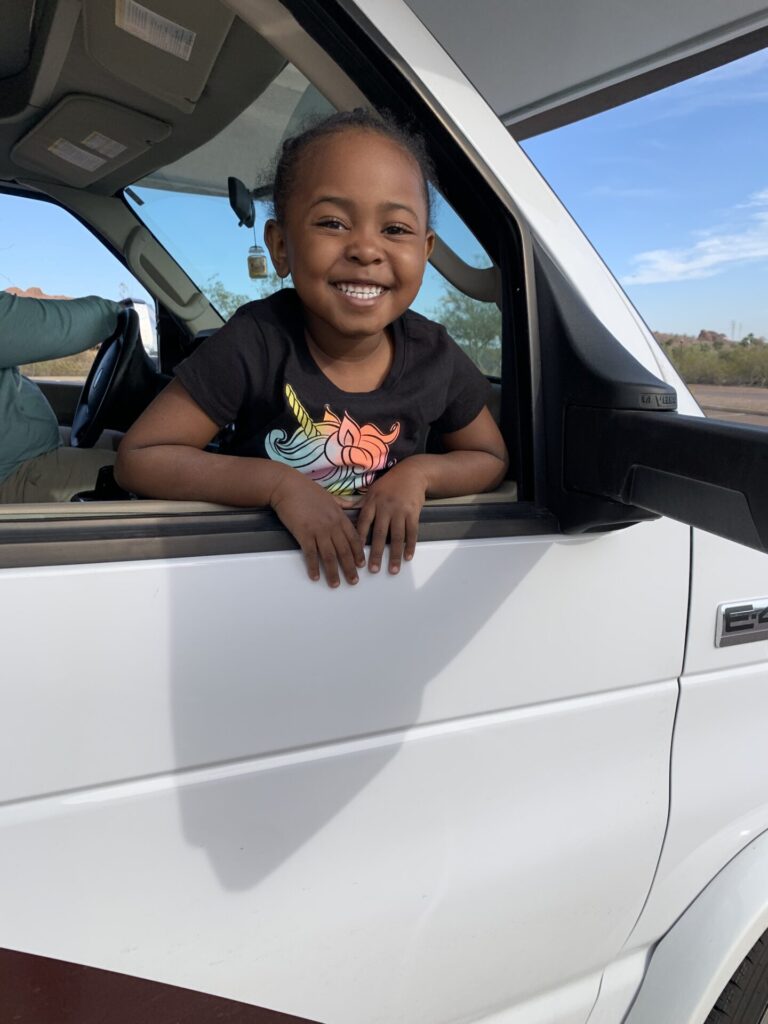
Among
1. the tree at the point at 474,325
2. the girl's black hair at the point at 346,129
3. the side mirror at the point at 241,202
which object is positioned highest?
the side mirror at the point at 241,202

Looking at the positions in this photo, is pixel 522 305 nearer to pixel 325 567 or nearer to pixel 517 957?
pixel 325 567

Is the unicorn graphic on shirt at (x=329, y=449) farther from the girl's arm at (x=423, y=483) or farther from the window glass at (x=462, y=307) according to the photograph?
the window glass at (x=462, y=307)

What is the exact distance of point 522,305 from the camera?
4.02ft

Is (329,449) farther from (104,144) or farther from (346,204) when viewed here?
(104,144)

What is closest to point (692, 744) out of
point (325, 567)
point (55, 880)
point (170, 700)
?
point (325, 567)

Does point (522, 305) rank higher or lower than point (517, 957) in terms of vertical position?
higher

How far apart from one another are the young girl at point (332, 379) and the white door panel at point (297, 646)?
150mm

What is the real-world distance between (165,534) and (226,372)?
0.37 m

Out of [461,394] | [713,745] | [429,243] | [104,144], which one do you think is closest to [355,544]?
[461,394]

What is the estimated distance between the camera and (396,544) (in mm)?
1080

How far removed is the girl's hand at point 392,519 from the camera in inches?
42.2

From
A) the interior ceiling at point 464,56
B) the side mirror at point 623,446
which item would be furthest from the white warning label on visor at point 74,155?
the side mirror at point 623,446

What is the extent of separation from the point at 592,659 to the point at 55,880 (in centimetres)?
76

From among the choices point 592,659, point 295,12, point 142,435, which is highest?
point 295,12
